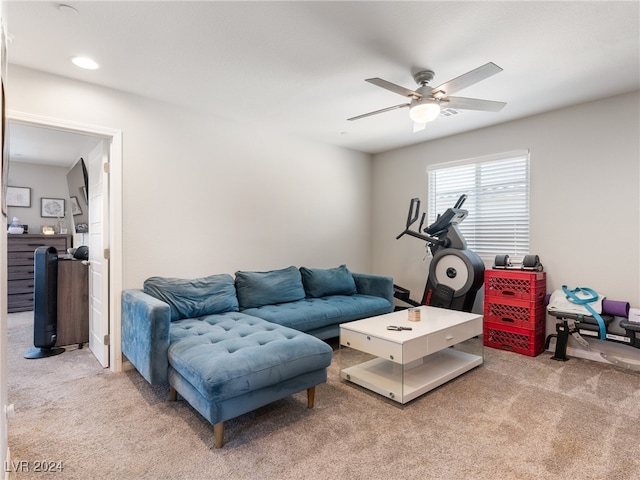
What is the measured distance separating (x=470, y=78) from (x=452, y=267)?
223 centimetres

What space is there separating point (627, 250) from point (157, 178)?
4.37 meters

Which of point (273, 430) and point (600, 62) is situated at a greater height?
point (600, 62)

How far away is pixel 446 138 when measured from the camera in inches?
176

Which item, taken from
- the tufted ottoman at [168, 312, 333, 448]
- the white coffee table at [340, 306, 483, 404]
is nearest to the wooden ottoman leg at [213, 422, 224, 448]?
the tufted ottoman at [168, 312, 333, 448]

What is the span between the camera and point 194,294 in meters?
3.05

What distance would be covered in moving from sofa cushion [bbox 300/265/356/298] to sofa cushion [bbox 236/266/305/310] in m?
0.16

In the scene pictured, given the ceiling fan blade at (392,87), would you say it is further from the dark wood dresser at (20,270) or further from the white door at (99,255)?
the dark wood dresser at (20,270)

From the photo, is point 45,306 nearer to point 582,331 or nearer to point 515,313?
point 515,313

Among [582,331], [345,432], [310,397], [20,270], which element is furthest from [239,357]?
[20,270]

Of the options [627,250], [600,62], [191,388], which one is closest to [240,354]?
[191,388]

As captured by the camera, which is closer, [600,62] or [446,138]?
[600,62]

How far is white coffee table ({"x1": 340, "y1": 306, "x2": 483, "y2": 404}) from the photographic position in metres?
2.39

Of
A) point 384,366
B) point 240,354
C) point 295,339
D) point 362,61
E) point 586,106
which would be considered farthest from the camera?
point 586,106

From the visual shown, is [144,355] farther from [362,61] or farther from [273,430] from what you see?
[362,61]
